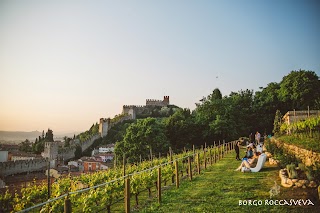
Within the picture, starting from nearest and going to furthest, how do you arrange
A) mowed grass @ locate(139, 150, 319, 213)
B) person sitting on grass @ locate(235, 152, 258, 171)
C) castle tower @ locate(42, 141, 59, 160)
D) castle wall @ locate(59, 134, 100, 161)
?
mowed grass @ locate(139, 150, 319, 213)
person sitting on grass @ locate(235, 152, 258, 171)
castle tower @ locate(42, 141, 59, 160)
castle wall @ locate(59, 134, 100, 161)

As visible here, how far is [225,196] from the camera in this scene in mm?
8062

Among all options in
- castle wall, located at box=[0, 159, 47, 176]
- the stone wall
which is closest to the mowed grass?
the stone wall

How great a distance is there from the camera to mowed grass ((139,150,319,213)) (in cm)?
676

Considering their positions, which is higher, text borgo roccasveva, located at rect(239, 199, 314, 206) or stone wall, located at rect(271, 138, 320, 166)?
stone wall, located at rect(271, 138, 320, 166)

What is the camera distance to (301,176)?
8.25 m

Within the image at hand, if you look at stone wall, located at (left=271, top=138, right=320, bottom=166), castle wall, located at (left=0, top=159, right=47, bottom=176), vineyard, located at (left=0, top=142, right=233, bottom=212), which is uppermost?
stone wall, located at (left=271, top=138, right=320, bottom=166)

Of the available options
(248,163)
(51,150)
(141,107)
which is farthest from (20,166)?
(141,107)

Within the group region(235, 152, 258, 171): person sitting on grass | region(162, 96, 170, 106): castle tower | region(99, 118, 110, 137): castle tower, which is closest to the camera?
region(235, 152, 258, 171): person sitting on grass

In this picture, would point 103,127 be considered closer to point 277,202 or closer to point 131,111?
point 131,111

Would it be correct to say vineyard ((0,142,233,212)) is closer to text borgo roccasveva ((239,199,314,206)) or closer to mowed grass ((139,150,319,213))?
mowed grass ((139,150,319,213))

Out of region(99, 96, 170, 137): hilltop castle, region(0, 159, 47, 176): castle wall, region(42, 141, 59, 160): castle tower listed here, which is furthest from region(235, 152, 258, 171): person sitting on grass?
region(99, 96, 170, 137): hilltop castle

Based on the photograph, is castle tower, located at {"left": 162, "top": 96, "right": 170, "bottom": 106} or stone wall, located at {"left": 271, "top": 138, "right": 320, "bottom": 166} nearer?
stone wall, located at {"left": 271, "top": 138, "right": 320, "bottom": 166}

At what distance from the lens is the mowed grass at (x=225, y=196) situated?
266 inches

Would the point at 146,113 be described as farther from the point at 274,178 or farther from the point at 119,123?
the point at 274,178
